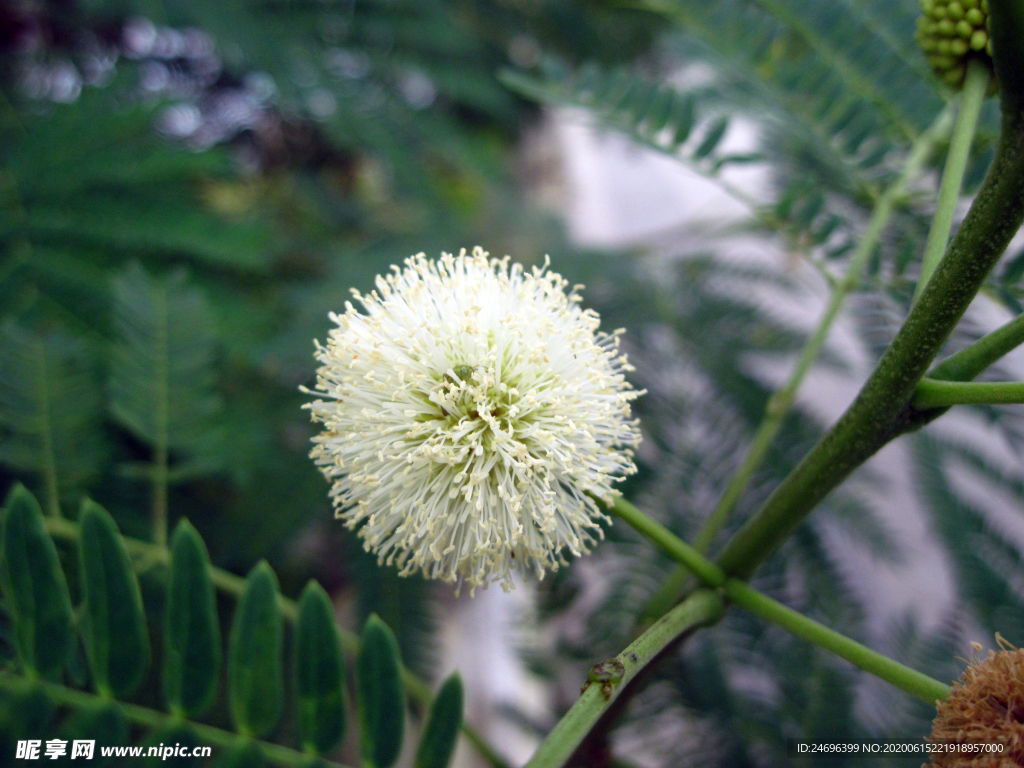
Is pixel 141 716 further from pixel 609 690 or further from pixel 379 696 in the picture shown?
pixel 609 690

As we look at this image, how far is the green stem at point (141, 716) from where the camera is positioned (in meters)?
0.42

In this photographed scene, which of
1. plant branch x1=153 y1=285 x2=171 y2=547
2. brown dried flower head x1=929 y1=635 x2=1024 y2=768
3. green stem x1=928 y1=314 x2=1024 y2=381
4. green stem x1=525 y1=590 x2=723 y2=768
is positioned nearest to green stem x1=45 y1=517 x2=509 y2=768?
plant branch x1=153 y1=285 x2=171 y2=547

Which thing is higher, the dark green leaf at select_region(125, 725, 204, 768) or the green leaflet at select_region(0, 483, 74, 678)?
the green leaflet at select_region(0, 483, 74, 678)

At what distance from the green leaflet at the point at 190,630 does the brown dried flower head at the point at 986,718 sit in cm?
46

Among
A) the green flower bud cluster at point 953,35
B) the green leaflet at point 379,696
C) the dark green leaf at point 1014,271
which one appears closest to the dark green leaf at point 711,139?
the green flower bud cluster at point 953,35

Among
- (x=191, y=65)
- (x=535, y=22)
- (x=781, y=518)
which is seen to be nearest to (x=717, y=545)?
(x=781, y=518)

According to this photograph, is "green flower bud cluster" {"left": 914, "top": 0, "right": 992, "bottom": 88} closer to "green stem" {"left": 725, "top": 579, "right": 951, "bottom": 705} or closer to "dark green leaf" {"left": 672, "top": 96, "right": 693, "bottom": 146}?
"dark green leaf" {"left": 672, "top": 96, "right": 693, "bottom": 146}

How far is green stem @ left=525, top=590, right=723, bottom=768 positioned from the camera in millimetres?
332

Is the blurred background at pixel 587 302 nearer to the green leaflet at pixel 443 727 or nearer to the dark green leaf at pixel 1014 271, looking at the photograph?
the dark green leaf at pixel 1014 271

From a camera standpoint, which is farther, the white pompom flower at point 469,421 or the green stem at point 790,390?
the green stem at point 790,390

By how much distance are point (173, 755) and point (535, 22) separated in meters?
1.93

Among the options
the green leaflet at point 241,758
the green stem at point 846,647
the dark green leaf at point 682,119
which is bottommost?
the green leaflet at point 241,758

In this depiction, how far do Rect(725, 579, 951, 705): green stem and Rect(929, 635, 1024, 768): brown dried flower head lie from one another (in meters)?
0.01

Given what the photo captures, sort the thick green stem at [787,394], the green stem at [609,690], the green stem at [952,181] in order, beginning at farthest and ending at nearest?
the thick green stem at [787,394] < the green stem at [952,181] < the green stem at [609,690]
